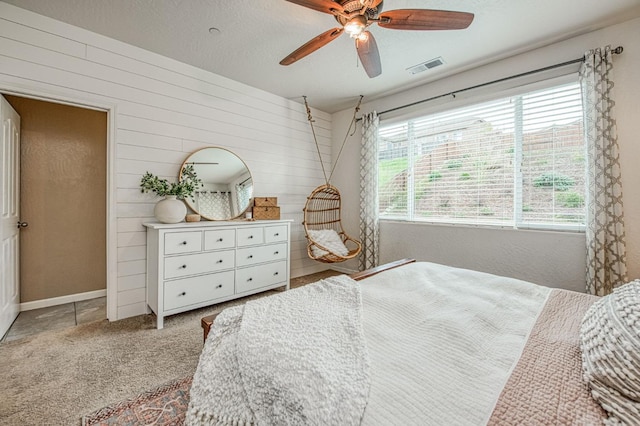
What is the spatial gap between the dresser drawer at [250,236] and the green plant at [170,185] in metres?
0.66

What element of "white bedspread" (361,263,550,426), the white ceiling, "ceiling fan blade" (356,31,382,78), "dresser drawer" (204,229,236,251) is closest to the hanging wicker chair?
"dresser drawer" (204,229,236,251)

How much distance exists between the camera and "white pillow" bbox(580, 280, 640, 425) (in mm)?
658

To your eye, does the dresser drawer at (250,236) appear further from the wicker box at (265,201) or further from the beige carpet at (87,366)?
the beige carpet at (87,366)

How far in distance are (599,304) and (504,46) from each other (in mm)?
2536

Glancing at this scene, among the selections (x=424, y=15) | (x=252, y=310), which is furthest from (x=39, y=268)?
(x=424, y=15)

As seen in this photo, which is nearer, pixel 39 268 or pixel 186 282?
pixel 186 282

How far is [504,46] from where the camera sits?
2.60 meters

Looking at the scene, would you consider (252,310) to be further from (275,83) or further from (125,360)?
(275,83)

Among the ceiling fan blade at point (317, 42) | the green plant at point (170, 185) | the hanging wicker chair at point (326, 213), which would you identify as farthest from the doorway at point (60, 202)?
the hanging wicker chair at point (326, 213)

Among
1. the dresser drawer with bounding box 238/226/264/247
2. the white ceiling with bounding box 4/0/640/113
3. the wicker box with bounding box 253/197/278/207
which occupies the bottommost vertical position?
the dresser drawer with bounding box 238/226/264/247

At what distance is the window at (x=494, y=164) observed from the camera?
8.20ft

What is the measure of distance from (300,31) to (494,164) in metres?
2.33

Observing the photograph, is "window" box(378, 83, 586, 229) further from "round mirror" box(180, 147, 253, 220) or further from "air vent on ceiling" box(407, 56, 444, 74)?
"round mirror" box(180, 147, 253, 220)

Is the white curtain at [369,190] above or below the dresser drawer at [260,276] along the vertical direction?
above
